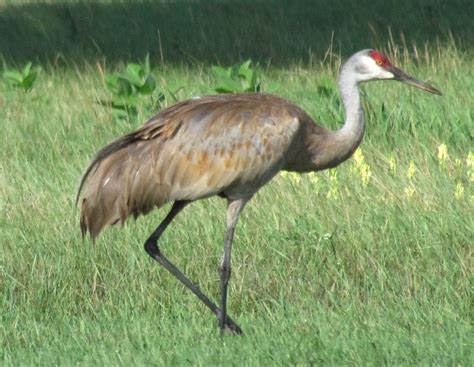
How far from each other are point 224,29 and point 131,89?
403 centimetres

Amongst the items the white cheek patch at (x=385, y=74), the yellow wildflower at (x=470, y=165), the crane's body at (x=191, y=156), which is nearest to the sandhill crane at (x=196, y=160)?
the crane's body at (x=191, y=156)

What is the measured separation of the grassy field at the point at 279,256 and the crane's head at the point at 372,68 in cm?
43

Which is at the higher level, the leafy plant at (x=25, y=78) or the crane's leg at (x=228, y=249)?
the crane's leg at (x=228, y=249)

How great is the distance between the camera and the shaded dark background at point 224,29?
13141 mm

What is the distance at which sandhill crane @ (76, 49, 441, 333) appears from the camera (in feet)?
22.8

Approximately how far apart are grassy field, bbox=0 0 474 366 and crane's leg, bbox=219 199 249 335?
10cm

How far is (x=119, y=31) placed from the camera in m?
14.5

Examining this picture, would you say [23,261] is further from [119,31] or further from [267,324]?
[119,31]

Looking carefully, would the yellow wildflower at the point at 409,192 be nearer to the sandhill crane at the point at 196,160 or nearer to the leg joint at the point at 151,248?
the sandhill crane at the point at 196,160

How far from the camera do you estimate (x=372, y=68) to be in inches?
296

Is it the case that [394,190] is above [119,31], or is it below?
above

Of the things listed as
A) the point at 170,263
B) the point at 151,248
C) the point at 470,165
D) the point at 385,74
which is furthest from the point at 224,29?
the point at 170,263

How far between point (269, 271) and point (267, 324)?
2.15ft

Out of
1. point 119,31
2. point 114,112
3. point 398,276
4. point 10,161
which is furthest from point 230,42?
point 398,276
